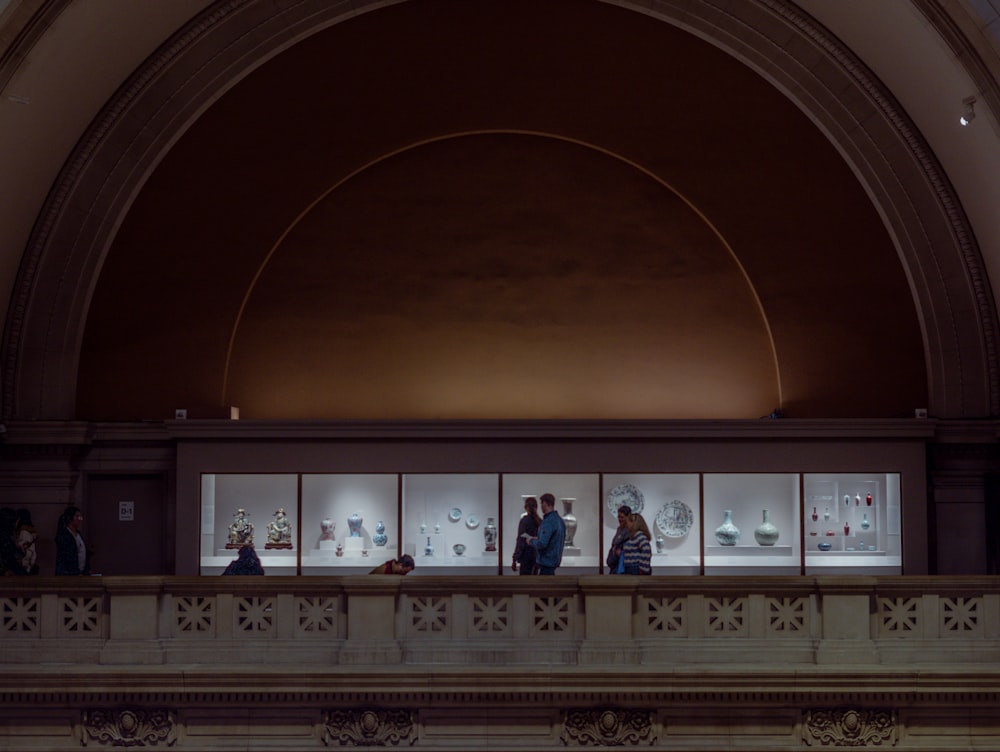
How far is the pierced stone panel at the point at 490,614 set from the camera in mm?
11133

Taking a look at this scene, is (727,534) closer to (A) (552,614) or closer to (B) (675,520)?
(B) (675,520)

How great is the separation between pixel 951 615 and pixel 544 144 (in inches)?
360

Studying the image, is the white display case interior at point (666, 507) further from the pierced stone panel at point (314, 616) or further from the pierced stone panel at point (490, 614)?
the pierced stone panel at point (314, 616)

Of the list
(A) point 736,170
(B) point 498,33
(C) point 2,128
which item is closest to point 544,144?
(B) point 498,33

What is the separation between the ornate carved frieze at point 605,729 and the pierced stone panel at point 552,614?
0.79m

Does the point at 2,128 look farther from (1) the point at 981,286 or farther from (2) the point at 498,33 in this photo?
(1) the point at 981,286

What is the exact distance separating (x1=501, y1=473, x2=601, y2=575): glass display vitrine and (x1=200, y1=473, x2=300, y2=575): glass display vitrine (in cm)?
295

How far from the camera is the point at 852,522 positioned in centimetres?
1623

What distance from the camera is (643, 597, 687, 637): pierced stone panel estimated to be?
11.1m

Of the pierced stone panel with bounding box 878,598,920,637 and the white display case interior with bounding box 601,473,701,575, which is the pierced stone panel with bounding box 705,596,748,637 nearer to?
the pierced stone panel with bounding box 878,598,920,637

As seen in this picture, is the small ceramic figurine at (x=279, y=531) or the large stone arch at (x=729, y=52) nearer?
the small ceramic figurine at (x=279, y=531)

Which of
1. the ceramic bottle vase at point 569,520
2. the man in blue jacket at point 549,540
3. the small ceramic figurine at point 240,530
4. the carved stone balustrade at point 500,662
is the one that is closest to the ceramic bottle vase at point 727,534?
the ceramic bottle vase at point 569,520

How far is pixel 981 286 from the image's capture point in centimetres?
1670

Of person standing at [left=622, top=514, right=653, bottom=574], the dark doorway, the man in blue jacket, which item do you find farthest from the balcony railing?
the dark doorway
